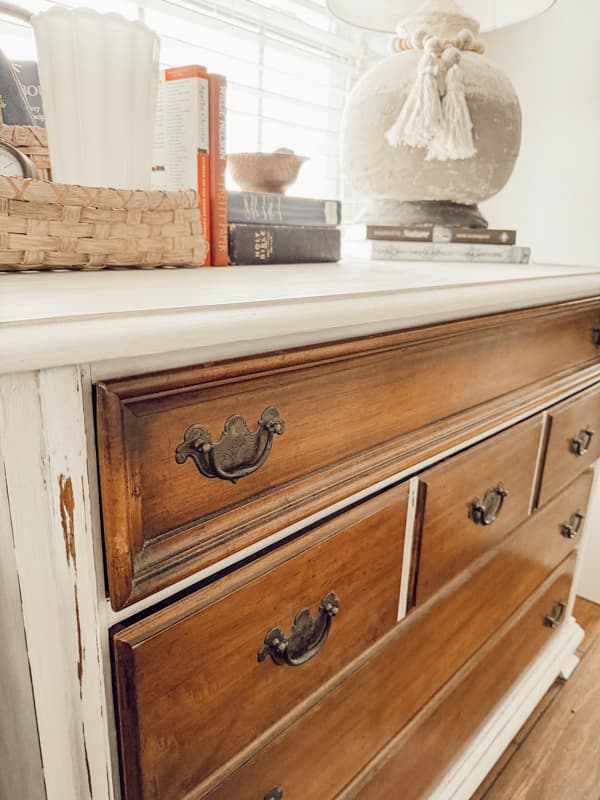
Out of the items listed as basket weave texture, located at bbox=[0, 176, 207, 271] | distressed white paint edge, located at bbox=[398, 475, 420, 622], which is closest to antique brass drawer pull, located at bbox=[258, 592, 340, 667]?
distressed white paint edge, located at bbox=[398, 475, 420, 622]

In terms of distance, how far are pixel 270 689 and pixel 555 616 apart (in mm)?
901

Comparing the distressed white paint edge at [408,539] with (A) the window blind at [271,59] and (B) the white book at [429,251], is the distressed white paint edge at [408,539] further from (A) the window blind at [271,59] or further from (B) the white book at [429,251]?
(A) the window blind at [271,59]

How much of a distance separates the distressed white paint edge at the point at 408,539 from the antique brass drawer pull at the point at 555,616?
644mm

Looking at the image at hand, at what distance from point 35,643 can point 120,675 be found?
0.22ft

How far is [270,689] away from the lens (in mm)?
483

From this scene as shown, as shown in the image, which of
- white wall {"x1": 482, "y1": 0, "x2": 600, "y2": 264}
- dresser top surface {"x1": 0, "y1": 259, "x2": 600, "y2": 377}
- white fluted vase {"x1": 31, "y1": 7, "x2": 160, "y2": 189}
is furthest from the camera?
white wall {"x1": 482, "y1": 0, "x2": 600, "y2": 264}

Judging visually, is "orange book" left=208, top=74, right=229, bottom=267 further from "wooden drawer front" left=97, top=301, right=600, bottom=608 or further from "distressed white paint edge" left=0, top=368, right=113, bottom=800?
"distressed white paint edge" left=0, top=368, right=113, bottom=800

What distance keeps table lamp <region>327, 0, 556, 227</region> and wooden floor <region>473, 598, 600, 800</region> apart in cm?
102

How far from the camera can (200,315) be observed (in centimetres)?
35

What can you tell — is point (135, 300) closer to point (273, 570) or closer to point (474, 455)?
point (273, 570)

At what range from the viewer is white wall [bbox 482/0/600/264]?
53.8 inches

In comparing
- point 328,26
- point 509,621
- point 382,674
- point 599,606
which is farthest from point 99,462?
point 599,606

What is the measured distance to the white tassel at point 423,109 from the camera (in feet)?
2.94

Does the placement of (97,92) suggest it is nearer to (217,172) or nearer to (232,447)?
(217,172)
